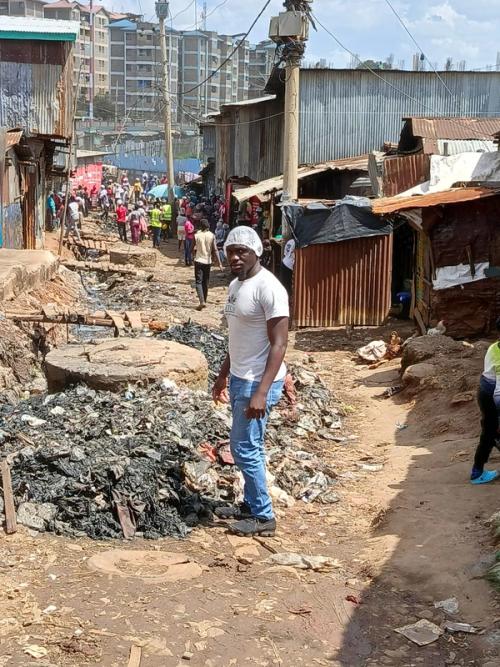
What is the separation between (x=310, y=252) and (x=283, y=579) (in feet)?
31.9

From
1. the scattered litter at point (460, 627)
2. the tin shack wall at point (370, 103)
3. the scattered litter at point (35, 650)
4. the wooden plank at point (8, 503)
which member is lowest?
the scattered litter at point (460, 627)

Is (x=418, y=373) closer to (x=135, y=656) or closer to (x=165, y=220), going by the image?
(x=135, y=656)

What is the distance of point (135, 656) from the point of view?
371cm

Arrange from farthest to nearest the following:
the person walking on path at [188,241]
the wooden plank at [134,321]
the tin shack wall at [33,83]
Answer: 1. the person walking on path at [188,241]
2. the tin shack wall at [33,83]
3. the wooden plank at [134,321]

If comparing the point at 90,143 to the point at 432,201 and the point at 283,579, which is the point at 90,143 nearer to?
the point at 432,201

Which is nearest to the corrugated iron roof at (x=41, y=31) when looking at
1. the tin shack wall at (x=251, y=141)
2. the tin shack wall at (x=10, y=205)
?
the tin shack wall at (x=10, y=205)

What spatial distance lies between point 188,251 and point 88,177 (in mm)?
18571

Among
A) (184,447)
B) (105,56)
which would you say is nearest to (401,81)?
(184,447)

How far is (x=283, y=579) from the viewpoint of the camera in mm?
4707

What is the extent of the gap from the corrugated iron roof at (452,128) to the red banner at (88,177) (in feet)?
82.6

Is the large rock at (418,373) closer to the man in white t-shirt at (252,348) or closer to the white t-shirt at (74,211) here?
the man in white t-shirt at (252,348)

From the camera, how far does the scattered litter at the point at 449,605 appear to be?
4.29 m

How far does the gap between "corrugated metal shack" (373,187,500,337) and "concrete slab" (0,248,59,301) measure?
536cm

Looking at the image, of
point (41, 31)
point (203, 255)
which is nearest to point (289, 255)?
point (203, 255)
